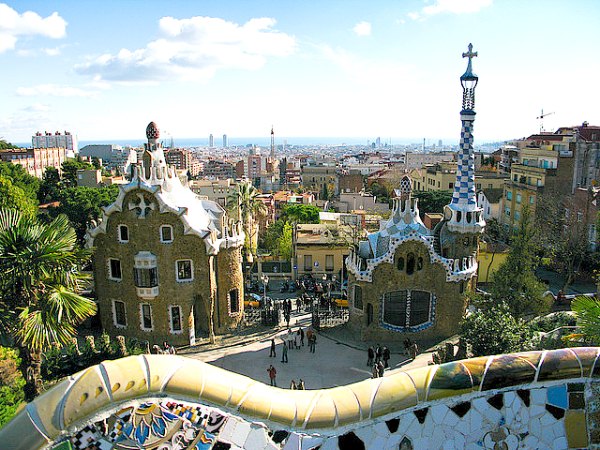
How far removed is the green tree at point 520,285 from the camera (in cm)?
2241

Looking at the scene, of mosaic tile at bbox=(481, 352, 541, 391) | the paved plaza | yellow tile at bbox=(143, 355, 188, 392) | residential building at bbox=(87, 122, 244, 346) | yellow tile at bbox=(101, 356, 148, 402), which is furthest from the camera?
residential building at bbox=(87, 122, 244, 346)

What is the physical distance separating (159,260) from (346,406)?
65.3 ft

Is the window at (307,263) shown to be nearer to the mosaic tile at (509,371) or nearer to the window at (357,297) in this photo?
the window at (357,297)

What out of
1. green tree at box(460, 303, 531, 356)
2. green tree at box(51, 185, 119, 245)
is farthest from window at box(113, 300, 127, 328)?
green tree at box(51, 185, 119, 245)

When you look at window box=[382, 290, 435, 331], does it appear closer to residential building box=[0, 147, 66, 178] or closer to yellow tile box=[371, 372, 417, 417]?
yellow tile box=[371, 372, 417, 417]

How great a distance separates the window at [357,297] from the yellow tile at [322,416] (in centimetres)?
1959

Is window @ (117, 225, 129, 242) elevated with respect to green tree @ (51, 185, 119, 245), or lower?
elevated

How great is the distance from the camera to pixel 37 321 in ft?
47.4

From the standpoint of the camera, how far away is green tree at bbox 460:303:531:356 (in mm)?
17797

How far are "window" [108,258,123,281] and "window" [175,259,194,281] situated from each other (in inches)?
118

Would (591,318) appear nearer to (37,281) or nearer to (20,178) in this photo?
(37,281)

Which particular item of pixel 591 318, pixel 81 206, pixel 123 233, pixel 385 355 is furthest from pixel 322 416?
pixel 81 206

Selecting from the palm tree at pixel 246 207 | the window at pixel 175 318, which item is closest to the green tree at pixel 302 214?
the palm tree at pixel 246 207

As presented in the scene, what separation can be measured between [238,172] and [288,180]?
51906 millimetres
